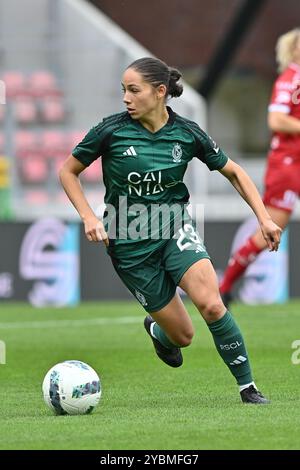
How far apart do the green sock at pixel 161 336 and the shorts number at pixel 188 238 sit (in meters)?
0.83

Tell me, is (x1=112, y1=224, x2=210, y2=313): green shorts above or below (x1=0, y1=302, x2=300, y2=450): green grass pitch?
above

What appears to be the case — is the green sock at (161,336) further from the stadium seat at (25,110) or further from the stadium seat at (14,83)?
the stadium seat at (14,83)

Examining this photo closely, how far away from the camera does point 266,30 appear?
23984 millimetres

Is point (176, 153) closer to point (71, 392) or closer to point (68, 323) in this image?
point (71, 392)

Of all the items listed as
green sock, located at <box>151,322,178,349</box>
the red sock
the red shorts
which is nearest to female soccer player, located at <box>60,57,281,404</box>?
green sock, located at <box>151,322,178,349</box>

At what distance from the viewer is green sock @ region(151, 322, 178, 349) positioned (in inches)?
286

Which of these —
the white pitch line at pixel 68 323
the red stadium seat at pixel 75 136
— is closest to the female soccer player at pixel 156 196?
the white pitch line at pixel 68 323

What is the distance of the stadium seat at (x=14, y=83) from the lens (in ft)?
61.2

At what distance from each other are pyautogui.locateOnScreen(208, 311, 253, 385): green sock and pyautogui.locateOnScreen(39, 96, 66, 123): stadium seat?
12030 mm

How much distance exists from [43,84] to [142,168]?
1231 centimetres

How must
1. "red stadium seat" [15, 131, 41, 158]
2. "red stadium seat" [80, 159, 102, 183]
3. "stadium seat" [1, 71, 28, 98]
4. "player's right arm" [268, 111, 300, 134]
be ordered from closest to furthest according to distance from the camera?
1. "player's right arm" [268, 111, 300, 134]
2. "red stadium seat" [80, 159, 102, 183]
3. "red stadium seat" [15, 131, 41, 158]
4. "stadium seat" [1, 71, 28, 98]

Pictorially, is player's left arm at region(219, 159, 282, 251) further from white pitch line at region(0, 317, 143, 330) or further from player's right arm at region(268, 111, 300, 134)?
white pitch line at region(0, 317, 143, 330)

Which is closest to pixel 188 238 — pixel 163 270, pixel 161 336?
pixel 163 270

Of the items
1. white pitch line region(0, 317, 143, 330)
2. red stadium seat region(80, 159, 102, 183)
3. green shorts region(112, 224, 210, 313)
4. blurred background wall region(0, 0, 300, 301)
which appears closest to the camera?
green shorts region(112, 224, 210, 313)
